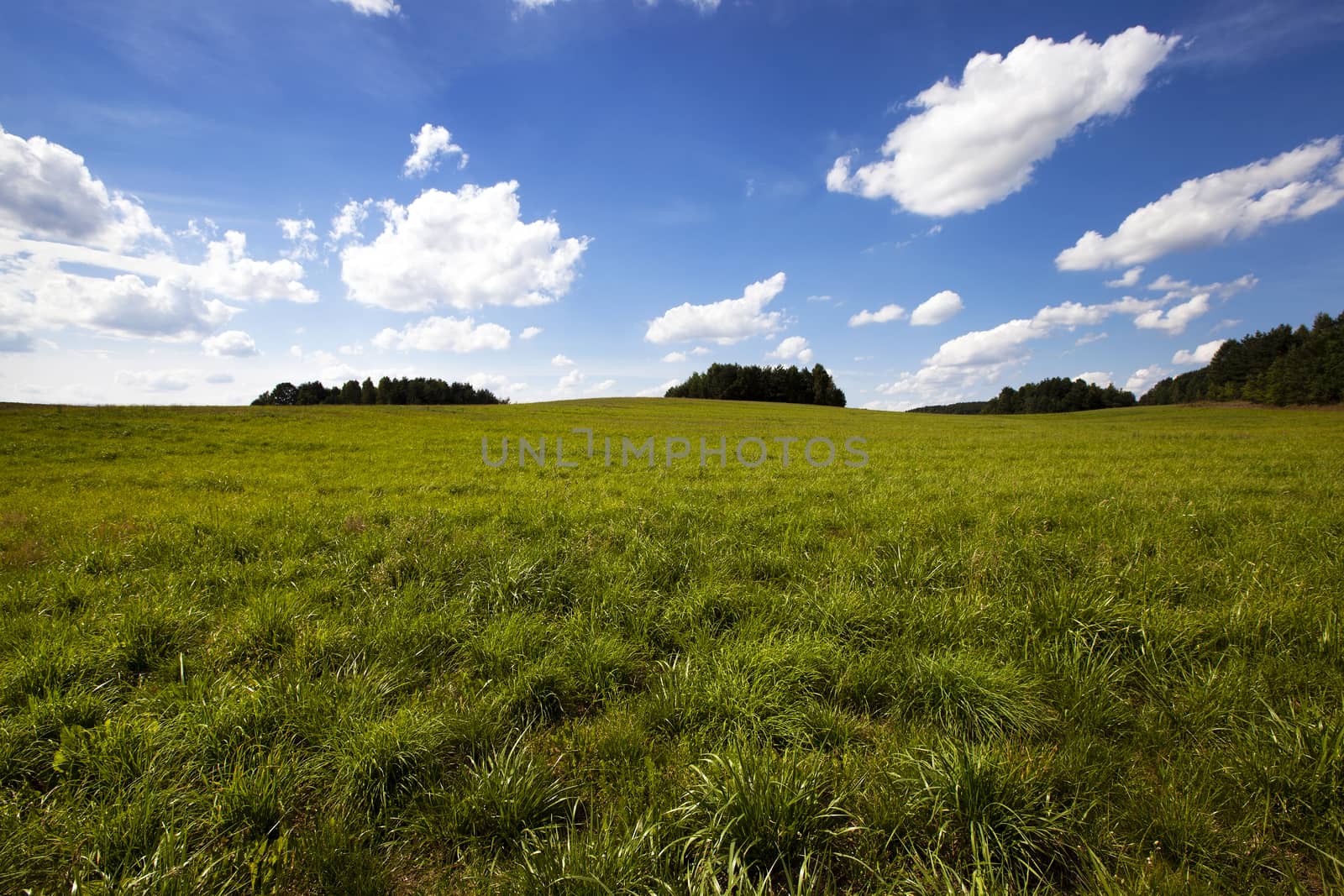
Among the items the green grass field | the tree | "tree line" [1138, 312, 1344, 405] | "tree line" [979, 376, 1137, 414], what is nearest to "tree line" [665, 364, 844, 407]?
"tree line" [979, 376, 1137, 414]

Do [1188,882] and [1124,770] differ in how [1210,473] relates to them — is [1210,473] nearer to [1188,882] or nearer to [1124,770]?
[1124,770]

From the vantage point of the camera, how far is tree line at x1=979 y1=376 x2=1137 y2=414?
11881 cm

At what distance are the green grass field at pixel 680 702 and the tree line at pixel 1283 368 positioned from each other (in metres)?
98.5

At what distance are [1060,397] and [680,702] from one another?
499 feet

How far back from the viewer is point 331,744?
294 cm

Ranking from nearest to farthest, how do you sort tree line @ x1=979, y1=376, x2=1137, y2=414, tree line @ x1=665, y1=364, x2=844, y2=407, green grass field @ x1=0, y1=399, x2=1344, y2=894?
green grass field @ x1=0, y1=399, x2=1344, y2=894 → tree line @ x1=665, y1=364, x2=844, y2=407 → tree line @ x1=979, y1=376, x2=1137, y2=414

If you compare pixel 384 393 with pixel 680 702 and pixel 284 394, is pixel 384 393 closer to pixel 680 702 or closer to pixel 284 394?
pixel 284 394

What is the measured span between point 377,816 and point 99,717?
2345mm

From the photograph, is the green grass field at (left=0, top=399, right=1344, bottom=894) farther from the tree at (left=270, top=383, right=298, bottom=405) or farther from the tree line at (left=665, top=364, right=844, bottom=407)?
the tree at (left=270, top=383, right=298, bottom=405)

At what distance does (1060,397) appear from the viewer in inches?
4798

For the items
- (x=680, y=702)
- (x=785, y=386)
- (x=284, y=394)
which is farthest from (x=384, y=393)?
(x=680, y=702)

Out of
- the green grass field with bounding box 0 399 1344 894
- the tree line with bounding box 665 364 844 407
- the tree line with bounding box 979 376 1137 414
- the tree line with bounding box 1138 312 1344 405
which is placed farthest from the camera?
the tree line with bounding box 979 376 1137 414

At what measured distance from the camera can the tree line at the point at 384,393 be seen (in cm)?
11775

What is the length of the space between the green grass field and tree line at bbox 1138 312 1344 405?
98530 millimetres
